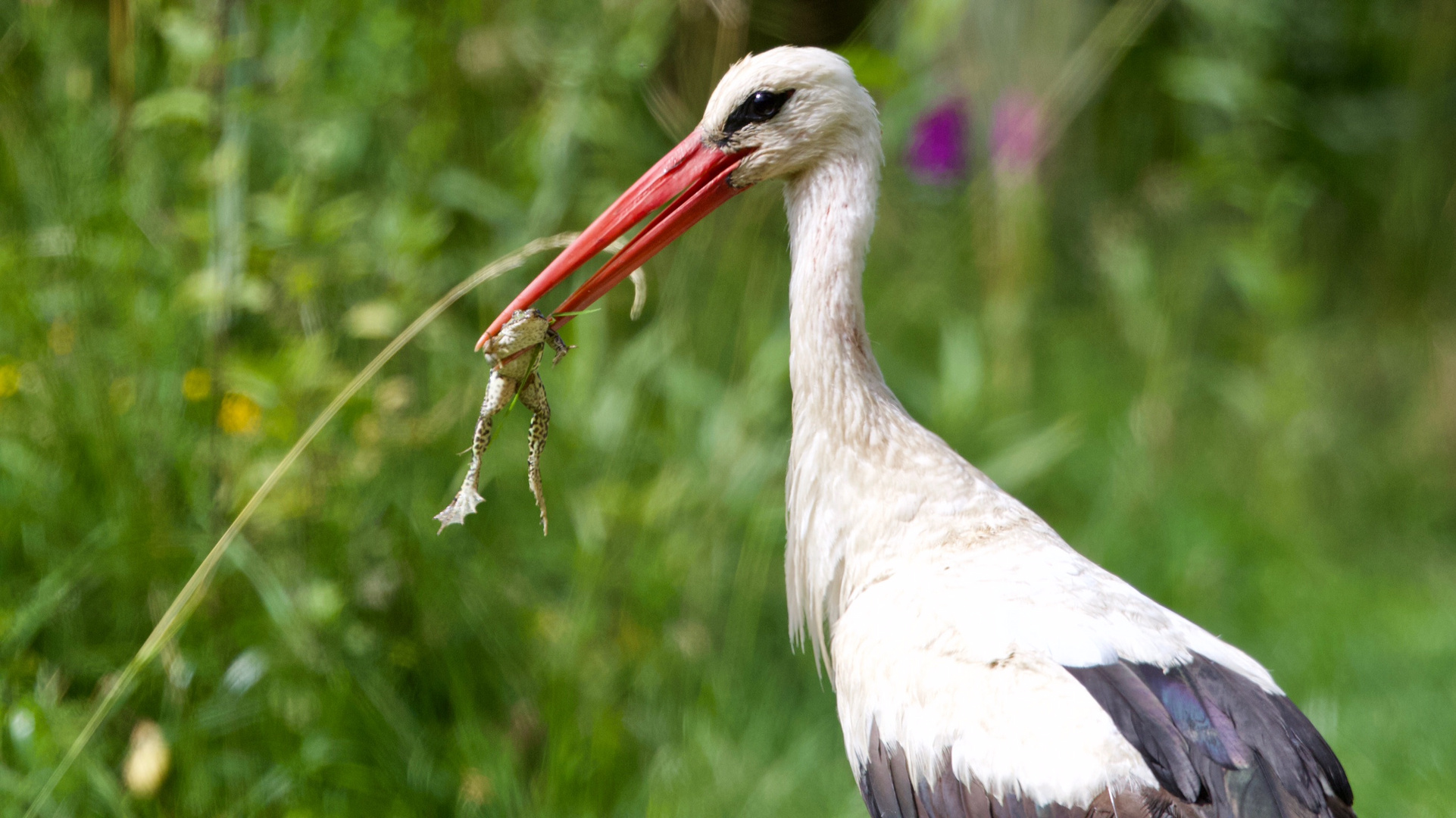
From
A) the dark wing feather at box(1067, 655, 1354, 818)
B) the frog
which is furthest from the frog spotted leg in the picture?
the dark wing feather at box(1067, 655, 1354, 818)

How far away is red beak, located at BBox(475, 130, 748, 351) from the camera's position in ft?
5.87

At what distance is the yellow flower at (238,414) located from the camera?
2.21m

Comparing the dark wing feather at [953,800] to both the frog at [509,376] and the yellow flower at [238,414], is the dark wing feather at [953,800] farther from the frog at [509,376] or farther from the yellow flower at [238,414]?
the yellow flower at [238,414]

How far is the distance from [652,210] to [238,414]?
40.0 inches

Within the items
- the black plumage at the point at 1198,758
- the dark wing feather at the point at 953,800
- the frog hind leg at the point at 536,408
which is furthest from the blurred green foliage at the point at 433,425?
the black plumage at the point at 1198,758

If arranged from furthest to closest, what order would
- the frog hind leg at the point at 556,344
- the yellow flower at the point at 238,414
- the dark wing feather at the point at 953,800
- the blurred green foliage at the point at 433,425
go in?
the yellow flower at the point at 238,414 → the blurred green foliage at the point at 433,425 → the frog hind leg at the point at 556,344 → the dark wing feather at the point at 953,800

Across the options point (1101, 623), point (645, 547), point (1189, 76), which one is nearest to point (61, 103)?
point (645, 547)

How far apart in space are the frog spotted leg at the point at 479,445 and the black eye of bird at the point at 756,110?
1.85 feet

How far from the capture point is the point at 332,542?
87.7 inches

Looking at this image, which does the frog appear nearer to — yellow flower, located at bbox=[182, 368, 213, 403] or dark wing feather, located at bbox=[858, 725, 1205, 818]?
dark wing feather, located at bbox=[858, 725, 1205, 818]

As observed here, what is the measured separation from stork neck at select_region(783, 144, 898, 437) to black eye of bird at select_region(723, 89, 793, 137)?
0.41ft

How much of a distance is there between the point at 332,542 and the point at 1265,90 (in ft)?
9.78

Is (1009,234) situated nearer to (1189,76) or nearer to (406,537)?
(1189,76)

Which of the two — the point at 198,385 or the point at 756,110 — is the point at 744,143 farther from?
the point at 198,385
